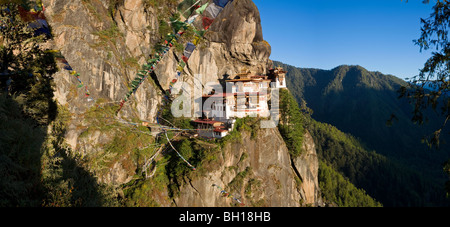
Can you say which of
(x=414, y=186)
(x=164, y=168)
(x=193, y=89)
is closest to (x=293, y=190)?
(x=164, y=168)

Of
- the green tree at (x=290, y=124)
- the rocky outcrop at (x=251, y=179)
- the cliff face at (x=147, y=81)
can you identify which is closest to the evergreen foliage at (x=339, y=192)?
the cliff face at (x=147, y=81)

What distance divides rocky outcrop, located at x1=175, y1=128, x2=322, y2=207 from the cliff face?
0.11 m

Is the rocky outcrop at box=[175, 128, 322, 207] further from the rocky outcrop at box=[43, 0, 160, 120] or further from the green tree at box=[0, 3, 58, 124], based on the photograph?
the green tree at box=[0, 3, 58, 124]

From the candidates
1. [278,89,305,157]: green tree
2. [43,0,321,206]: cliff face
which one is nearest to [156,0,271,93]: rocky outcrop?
[43,0,321,206]: cliff face

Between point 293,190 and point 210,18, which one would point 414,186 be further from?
point 210,18

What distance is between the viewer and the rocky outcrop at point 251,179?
74.1ft

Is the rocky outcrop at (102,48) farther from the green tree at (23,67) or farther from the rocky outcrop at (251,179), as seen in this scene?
the rocky outcrop at (251,179)

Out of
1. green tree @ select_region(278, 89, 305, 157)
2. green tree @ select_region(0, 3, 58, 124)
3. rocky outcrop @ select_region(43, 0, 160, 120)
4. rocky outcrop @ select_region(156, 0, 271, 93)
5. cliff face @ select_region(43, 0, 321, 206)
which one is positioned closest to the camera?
green tree @ select_region(0, 3, 58, 124)

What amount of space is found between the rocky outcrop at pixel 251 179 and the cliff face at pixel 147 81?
11 centimetres

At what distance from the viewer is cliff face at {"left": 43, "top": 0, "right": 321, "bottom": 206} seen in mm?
21500

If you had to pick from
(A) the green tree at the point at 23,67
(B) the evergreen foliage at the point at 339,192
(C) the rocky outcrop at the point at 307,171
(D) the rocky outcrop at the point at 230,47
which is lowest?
(B) the evergreen foliage at the point at 339,192

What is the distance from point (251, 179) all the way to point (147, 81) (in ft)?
68.0

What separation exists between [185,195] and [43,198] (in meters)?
16.2

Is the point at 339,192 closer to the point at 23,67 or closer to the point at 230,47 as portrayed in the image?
the point at 230,47
